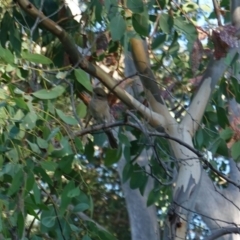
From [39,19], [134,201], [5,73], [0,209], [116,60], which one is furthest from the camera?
[134,201]

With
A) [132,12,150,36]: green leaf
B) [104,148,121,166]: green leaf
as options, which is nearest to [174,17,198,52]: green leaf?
[132,12,150,36]: green leaf

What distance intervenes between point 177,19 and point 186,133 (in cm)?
40

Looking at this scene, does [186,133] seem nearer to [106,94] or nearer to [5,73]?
[106,94]

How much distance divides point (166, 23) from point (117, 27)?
27 centimetres

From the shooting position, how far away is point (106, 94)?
266cm

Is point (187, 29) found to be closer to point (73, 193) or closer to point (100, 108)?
point (100, 108)

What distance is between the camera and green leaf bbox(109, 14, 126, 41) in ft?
7.35

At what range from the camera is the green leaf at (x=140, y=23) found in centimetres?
232

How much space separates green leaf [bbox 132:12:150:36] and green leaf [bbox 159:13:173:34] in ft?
0.44

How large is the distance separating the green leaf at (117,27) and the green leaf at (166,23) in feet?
0.74

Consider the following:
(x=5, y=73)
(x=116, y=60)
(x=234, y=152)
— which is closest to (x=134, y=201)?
(x=116, y=60)

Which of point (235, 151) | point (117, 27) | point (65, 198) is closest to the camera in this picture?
point (65, 198)

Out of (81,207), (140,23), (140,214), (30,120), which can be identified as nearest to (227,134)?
(140,23)

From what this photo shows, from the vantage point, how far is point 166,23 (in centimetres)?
246
